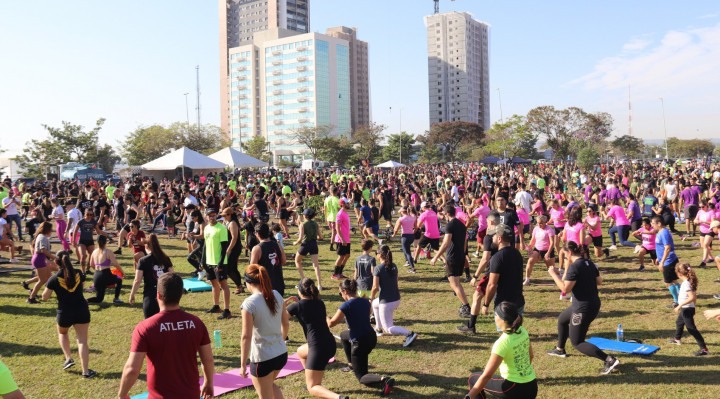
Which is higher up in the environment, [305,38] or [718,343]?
[305,38]

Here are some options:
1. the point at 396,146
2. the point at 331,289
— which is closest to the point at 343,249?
the point at 331,289

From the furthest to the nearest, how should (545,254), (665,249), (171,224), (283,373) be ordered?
(171,224)
(545,254)
(665,249)
(283,373)

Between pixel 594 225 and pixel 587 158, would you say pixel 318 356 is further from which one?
pixel 587 158

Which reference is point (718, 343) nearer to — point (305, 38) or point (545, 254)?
point (545, 254)

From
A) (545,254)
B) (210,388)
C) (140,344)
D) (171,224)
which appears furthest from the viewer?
(171,224)

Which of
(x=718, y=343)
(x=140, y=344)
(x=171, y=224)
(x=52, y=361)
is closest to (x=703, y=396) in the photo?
(x=718, y=343)

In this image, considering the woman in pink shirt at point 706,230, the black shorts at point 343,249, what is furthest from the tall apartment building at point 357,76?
the black shorts at point 343,249

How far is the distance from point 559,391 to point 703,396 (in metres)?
1.47

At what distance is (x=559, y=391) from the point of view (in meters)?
6.05

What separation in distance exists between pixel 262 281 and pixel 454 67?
151827 millimetres

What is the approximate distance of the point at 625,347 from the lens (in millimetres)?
7172

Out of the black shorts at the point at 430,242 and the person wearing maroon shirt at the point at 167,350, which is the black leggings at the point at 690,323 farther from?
the person wearing maroon shirt at the point at 167,350

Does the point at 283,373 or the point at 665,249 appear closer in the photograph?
the point at 283,373

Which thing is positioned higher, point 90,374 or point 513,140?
point 513,140
